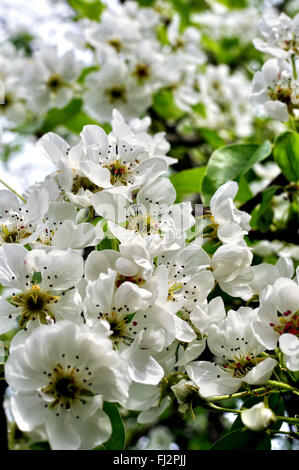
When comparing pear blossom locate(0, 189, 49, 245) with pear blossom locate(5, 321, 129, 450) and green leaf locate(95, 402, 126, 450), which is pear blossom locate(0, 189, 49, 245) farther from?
green leaf locate(95, 402, 126, 450)

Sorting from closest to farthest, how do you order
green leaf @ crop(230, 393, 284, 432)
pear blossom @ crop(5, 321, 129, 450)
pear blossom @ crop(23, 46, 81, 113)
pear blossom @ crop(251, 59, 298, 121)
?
pear blossom @ crop(5, 321, 129, 450) → green leaf @ crop(230, 393, 284, 432) → pear blossom @ crop(251, 59, 298, 121) → pear blossom @ crop(23, 46, 81, 113)

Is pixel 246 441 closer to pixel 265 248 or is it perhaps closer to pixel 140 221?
pixel 140 221

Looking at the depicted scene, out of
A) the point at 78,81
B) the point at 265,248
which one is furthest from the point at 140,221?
the point at 78,81

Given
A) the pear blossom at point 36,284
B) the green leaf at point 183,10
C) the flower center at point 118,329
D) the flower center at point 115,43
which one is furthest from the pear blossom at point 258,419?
the green leaf at point 183,10

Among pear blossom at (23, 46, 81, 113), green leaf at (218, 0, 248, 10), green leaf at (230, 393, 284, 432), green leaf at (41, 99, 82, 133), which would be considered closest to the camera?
green leaf at (230, 393, 284, 432)

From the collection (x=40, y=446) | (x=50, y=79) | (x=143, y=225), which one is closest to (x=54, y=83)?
(x=50, y=79)

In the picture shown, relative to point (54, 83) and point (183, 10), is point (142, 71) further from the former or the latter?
point (183, 10)

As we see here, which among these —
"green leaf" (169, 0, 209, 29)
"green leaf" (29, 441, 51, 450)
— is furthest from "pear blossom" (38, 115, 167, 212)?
"green leaf" (169, 0, 209, 29)
